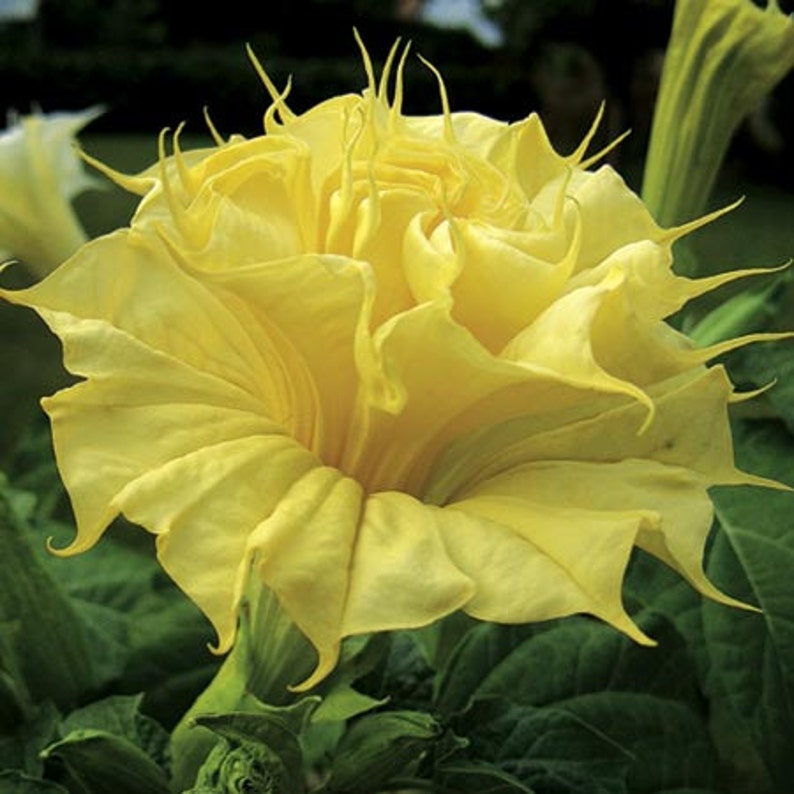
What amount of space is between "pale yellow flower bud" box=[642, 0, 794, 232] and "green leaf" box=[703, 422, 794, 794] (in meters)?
0.12

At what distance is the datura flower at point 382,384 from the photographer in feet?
1.38

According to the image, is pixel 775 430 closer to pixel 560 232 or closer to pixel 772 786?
pixel 772 786

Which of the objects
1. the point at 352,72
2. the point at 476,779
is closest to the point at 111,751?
the point at 476,779

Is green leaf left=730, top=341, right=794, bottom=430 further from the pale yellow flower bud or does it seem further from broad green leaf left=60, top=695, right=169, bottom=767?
broad green leaf left=60, top=695, right=169, bottom=767

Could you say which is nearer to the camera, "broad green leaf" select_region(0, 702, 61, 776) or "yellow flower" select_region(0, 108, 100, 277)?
"broad green leaf" select_region(0, 702, 61, 776)

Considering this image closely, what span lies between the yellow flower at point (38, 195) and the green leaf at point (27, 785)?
33 centimetres

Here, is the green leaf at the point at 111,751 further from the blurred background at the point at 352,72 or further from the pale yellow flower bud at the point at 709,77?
the blurred background at the point at 352,72

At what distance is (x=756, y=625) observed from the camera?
2.03 feet

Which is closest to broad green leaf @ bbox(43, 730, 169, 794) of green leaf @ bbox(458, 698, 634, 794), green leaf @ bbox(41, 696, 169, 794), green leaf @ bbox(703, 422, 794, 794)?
green leaf @ bbox(41, 696, 169, 794)

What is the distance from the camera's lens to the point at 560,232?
1.55 ft

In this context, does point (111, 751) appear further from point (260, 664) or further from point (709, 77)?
point (709, 77)

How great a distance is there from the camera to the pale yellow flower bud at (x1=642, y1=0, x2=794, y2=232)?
67cm

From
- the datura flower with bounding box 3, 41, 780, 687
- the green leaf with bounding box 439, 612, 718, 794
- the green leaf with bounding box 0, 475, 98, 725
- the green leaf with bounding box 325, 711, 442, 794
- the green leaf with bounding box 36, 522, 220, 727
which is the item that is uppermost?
the datura flower with bounding box 3, 41, 780, 687

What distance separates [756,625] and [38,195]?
16.7 inches
